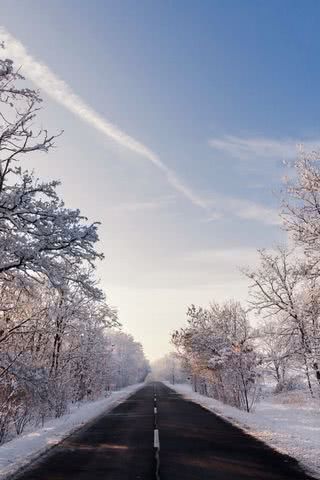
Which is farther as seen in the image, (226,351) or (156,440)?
(226,351)

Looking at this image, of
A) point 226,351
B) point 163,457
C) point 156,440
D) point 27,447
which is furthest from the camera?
point 226,351

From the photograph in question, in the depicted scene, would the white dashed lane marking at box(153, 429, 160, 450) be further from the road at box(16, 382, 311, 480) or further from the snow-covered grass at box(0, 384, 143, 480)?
the snow-covered grass at box(0, 384, 143, 480)

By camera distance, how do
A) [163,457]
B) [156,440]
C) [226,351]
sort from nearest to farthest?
[163,457] → [156,440] → [226,351]

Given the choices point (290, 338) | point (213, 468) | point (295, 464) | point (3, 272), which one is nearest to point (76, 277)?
point (3, 272)

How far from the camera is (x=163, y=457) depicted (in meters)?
9.66

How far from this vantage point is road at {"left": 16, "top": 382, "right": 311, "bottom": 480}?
7.86 m

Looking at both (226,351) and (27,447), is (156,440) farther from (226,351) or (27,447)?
(226,351)

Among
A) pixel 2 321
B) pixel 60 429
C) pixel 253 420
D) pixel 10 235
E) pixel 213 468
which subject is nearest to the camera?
pixel 213 468

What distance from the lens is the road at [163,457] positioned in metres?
7.86

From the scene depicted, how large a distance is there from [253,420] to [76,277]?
10794 mm

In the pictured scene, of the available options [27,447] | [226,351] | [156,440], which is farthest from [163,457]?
[226,351]

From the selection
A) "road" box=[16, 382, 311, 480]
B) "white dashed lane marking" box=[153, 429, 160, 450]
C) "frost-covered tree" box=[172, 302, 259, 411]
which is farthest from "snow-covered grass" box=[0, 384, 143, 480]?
"frost-covered tree" box=[172, 302, 259, 411]

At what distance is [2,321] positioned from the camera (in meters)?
14.2

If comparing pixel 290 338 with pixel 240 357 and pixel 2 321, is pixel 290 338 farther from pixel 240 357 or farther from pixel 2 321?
pixel 2 321
